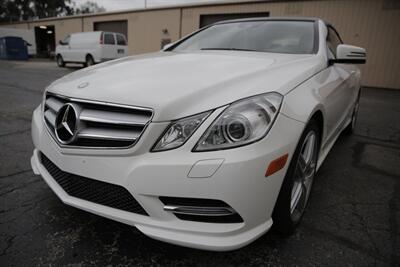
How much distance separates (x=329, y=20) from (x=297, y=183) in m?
11.7

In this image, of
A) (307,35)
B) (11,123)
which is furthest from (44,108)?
(11,123)

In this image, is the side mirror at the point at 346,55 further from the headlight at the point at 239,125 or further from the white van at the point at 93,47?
the white van at the point at 93,47

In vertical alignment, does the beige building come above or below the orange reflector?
above

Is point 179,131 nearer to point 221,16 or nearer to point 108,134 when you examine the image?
point 108,134

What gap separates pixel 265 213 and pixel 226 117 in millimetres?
521

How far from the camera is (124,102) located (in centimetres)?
143

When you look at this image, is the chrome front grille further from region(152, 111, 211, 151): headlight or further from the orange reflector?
the orange reflector

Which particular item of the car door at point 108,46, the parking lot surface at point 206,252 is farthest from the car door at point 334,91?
the car door at point 108,46

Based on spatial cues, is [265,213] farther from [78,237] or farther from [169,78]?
[78,237]

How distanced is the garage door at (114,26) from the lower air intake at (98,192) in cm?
1895

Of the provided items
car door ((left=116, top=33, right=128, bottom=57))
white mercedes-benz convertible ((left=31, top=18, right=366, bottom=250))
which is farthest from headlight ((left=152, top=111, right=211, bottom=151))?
car door ((left=116, top=33, right=128, bottom=57))

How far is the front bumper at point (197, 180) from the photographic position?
4.18 ft

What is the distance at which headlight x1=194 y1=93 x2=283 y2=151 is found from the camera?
1320 mm

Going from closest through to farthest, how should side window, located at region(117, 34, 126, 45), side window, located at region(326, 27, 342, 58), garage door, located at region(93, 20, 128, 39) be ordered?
side window, located at region(326, 27, 342, 58)
side window, located at region(117, 34, 126, 45)
garage door, located at region(93, 20, 128, 39)
